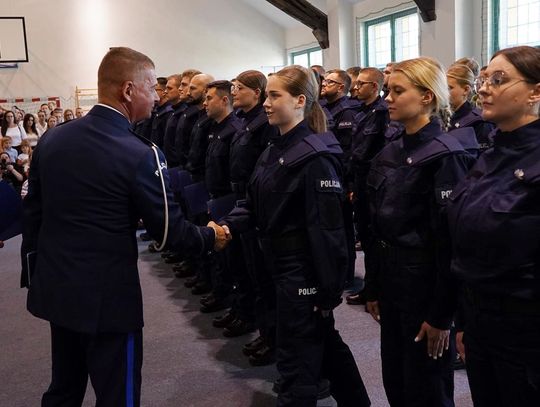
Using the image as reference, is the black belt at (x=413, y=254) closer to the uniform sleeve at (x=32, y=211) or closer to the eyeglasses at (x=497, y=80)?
the eyeglasses at (x=497, y=80)

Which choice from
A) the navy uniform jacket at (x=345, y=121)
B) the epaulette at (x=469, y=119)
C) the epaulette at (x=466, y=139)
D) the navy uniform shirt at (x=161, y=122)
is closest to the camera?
the epaulette at (x=466, y=139)

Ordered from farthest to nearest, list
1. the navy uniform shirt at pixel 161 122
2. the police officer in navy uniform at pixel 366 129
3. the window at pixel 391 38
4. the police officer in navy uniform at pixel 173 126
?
1. the window at pixel 391 38
2. the navy uniform shirt at pixel 161 122
3. the police officer in navy uniform at pixel 173 126
4. the police officer in navy uniform at pixel 366 129

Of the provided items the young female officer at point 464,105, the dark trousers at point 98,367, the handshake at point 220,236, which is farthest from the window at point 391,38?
the dark trousers at point 98,367

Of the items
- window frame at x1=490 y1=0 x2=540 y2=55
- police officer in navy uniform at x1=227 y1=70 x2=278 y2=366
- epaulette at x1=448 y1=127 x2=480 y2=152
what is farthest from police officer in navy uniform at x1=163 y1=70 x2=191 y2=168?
window frame at x1=490 y1=0 x2=540 y2=55

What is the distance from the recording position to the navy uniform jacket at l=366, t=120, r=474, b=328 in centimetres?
197

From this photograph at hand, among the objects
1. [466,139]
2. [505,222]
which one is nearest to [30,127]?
[466,139]

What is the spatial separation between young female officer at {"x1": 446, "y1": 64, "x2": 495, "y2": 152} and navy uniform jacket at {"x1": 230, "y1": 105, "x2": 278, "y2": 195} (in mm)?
1133

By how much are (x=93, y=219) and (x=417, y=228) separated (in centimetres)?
109

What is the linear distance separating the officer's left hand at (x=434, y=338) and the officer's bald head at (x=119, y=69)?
129cm

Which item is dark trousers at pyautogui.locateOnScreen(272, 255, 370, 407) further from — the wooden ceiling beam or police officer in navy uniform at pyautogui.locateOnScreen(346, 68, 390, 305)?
the wooden ceiling beam

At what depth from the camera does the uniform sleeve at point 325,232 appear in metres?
2.27

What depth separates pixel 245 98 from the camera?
12.2ft

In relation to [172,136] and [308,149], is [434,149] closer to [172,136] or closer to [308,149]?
[308,149]

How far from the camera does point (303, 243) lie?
2.37m
